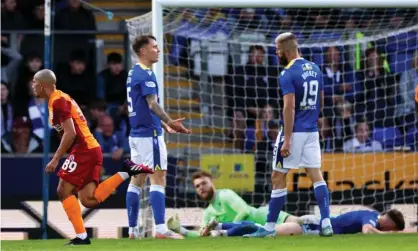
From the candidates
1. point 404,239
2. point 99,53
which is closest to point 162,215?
point 404,239

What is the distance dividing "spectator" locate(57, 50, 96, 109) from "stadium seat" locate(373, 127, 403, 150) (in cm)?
339

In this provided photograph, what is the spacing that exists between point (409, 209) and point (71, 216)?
4.85 m

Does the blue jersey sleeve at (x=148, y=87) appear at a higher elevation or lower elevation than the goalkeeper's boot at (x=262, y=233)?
higher

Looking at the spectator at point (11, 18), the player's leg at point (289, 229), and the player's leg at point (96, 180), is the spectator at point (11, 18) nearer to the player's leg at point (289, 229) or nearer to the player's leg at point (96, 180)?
the player's leg at point (289, 229)

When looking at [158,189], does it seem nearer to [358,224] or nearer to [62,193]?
[62,193]

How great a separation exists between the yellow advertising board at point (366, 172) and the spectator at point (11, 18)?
168 inches

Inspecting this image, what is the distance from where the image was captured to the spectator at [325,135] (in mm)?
14473

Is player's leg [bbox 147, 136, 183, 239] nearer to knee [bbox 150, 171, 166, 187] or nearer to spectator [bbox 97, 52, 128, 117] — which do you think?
knee [bbox 150, 171, 166, 187]

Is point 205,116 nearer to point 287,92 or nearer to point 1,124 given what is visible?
point 1,124

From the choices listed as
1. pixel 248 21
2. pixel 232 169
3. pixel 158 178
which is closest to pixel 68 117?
pixel 158 178

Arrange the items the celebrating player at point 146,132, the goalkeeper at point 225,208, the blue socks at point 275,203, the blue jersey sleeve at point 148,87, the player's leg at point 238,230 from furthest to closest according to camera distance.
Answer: the goalkeeper at point 225,208
the player's leg at point 238,230
the celebrating player at point 146,132
the blue jersey sleeve at point 148,87
the blue socks at point 275,203

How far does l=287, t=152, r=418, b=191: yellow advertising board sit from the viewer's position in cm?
1368

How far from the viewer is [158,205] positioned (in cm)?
1120

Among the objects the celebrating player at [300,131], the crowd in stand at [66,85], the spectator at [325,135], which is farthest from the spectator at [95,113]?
the celebrating player at [300,131]
